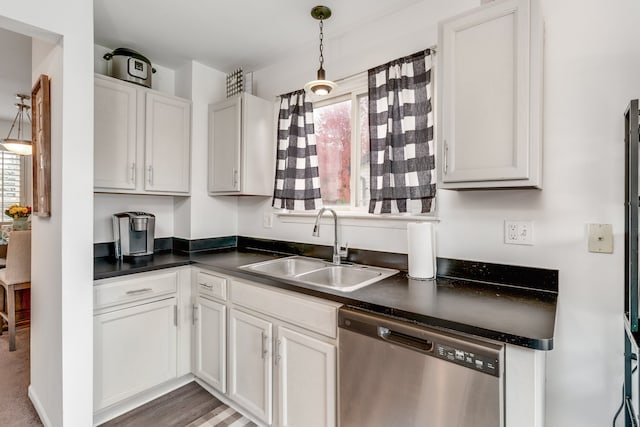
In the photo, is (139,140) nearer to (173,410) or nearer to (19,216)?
(173,410)

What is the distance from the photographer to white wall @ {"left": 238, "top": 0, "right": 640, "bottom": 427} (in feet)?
4.29

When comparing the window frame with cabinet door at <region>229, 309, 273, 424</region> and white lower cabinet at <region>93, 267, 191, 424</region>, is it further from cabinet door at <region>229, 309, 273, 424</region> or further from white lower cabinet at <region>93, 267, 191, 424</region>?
cabinet door at <region>229, 309, 273, 424</region>

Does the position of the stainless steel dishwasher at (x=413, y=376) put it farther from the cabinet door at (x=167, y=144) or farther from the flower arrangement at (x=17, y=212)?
the flower arrangement at (x=17, y=212)

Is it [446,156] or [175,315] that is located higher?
[446,156]

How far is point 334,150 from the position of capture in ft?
7.73

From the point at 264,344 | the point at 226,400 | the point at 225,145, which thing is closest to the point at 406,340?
the point at 264,344

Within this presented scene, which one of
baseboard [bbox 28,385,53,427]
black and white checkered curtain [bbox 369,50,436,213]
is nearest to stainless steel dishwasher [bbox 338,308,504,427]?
black and white checkered curtain [bbox 369,50,436,213]

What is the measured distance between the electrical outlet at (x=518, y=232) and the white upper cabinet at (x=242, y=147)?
5.54ft

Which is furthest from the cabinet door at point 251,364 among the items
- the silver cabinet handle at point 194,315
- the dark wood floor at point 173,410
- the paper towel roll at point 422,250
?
the paper towel roll at point 422,250

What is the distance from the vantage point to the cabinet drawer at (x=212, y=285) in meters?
1.99

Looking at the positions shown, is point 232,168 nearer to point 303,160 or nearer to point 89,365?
point 303,160

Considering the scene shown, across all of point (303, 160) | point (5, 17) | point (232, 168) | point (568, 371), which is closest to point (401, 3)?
point (303, 160)

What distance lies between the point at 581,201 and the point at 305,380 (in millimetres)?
1457

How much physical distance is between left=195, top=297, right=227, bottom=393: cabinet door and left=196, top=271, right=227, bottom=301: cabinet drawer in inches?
2.1
